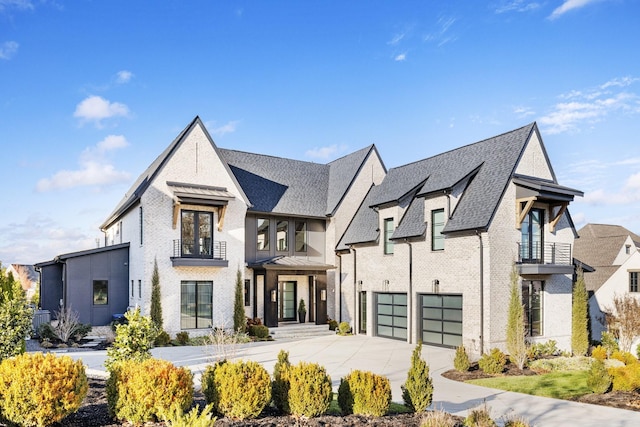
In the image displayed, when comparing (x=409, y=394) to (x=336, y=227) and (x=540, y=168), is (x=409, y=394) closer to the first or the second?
(x=540, y=168)

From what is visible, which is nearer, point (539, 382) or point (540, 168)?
point (539, 382)

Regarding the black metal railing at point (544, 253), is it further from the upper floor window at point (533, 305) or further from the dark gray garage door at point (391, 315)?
the dark gray garage door at point (391, 315)

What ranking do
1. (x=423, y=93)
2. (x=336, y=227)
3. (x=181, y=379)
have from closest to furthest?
(x=181, y=379)
(x=423, y=93)
(x=336, y=227)

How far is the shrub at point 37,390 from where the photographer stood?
24.8ft

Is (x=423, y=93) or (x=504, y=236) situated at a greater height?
(x=423, y=93)

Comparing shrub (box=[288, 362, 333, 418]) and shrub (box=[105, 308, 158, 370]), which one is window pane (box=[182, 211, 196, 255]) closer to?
shrub (box=[105, 308, 158, 370])

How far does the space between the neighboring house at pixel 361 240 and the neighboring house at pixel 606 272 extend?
12142 mm

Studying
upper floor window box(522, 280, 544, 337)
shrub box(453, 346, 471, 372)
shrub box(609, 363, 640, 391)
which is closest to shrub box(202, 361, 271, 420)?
shrub box(453, 346, 471, 372)

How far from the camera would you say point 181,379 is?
27.9 ft

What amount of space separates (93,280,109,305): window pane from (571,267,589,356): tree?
20.9m

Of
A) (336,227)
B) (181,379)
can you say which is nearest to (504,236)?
(336,227)

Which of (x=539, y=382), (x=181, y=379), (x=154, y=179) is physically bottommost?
(x=539, y=382)

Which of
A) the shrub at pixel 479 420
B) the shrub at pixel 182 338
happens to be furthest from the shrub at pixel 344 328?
the shrub at pixel 479 420

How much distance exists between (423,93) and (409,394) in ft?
44.6
